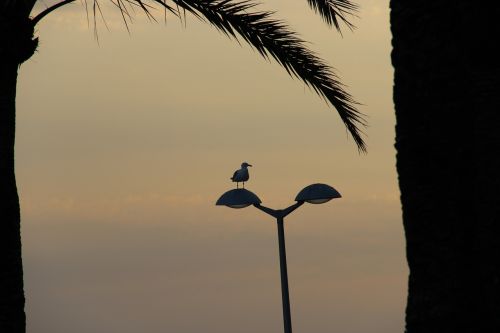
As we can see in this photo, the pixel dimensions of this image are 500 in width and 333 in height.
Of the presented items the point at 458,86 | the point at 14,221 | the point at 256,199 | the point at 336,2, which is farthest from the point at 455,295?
the point at 256,199

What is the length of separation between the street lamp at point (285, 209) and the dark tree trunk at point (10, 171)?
19.8 ft

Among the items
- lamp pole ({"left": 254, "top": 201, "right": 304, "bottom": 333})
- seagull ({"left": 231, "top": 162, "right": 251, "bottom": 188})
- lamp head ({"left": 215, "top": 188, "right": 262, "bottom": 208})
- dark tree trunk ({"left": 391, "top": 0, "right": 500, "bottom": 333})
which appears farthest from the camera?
seagull ({"left": 231, "top": 162, "right": 251, "bottom": 188})

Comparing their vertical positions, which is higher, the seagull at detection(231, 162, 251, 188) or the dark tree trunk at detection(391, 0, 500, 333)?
the seagull at detection(231, 162, 251, 188)

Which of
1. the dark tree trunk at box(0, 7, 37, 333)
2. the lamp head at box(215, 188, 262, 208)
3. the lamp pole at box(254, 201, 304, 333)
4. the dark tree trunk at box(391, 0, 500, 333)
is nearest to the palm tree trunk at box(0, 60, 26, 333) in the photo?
the dark tree trunk at box(0, 7, 37, 333)

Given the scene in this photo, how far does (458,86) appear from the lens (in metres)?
7.89

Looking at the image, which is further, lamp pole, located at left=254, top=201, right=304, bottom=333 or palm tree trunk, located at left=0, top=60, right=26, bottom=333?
lamp pole, located at left=254, top=201, right=304, bottom=333

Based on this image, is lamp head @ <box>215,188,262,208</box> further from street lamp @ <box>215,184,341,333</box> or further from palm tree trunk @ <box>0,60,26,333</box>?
palm tree trunk @ <box>0,60,26,333</box>

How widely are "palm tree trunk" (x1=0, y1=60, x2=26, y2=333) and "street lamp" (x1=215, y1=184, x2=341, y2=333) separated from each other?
6105 mm

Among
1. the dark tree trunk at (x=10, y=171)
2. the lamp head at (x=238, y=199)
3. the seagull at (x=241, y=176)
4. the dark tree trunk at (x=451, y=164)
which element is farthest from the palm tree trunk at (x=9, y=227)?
the seagull at (x=241, y=176)

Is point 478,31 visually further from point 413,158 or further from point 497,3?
point 413,158

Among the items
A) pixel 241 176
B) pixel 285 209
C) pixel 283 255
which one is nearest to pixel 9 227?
pixel 283 255

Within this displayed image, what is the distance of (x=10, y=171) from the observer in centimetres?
1175

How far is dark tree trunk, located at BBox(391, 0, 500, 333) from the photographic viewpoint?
768 cm

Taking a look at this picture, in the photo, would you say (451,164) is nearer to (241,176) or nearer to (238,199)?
(238,199)
